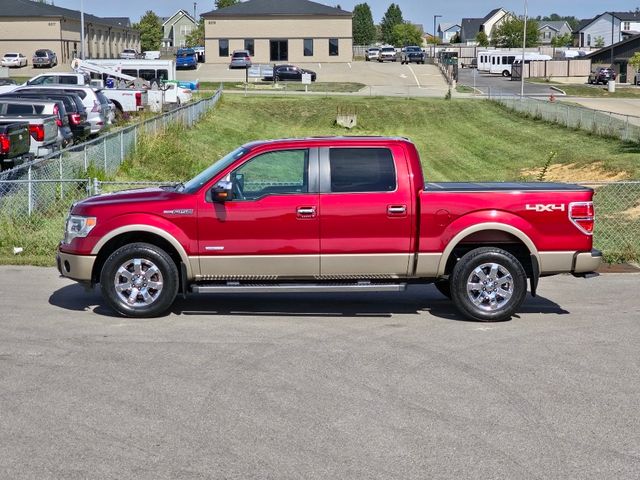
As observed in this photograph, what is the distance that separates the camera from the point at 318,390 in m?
7.89

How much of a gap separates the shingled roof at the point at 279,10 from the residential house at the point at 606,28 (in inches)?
2751

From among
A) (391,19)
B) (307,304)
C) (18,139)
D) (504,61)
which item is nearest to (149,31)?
(504,61)

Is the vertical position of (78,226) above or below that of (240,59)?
below

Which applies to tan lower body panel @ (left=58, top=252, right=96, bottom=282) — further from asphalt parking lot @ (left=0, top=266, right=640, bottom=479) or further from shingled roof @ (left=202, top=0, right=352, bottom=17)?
shingled roof @ (left=202, top=0, right=352, bottom=17)

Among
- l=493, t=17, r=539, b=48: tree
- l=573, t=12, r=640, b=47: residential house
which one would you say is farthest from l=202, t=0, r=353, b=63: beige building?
l=573, t=12, r=640, b=47: residential house

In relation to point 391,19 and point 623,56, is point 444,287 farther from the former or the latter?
point 391,19

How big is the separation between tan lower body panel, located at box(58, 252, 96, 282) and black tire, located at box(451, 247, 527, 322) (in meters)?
3.78

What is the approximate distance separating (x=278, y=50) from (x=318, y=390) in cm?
8785

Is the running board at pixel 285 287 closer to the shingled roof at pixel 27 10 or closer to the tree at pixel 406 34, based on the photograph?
the shingled roof at pixel 27 10

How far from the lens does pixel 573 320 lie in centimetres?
1057

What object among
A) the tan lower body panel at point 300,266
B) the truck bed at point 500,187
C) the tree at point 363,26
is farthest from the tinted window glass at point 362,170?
the tree at point 363,26

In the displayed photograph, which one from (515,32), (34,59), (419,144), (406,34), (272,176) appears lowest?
(419,144)

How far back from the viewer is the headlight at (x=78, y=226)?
10461mm

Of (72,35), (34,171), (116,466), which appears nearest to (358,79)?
(72,35)
